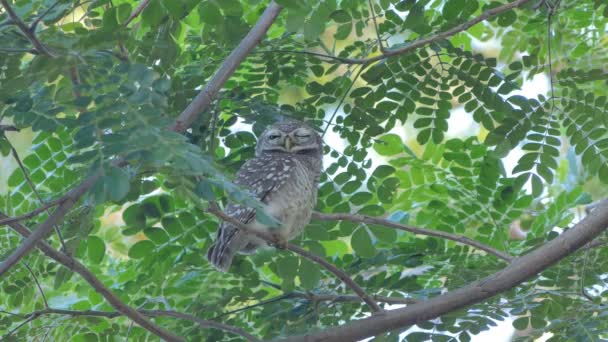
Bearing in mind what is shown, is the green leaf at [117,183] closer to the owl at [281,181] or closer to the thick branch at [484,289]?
the thick branch at [484,289]

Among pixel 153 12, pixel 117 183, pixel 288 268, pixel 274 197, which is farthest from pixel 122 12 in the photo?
pixel 274 197

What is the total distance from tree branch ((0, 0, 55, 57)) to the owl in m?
1.13

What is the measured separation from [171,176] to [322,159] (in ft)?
5.29

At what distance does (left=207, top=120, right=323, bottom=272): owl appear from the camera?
11.4 feet

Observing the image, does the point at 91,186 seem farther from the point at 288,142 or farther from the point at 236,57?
the point at 288,142

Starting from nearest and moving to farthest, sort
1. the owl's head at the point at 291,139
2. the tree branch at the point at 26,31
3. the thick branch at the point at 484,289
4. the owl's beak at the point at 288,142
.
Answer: the tree branch at the point at 26,31, the thick branch at the point at 484,289, the owl's head at the point at 291,139, the owl's beak at the point at 288,142

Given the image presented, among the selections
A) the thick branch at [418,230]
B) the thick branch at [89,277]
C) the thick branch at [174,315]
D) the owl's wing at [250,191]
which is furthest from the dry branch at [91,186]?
the thick branch at [418,230]

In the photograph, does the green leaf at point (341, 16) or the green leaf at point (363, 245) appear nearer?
the green leaf at point (341, 16)

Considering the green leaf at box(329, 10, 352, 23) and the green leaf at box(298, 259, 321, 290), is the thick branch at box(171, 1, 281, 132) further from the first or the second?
Answer: the green leaf at box(298, 259, 321, 290)

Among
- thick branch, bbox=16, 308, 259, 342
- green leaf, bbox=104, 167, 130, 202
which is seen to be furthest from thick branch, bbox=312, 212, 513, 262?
green leaf, bbox=104, 167, 130, 202

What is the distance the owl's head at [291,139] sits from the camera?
378 cm

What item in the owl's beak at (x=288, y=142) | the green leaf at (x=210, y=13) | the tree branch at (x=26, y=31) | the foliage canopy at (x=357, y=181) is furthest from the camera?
the owl's beak at (x=288, y=142)

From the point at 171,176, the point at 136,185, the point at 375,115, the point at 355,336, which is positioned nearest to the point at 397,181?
the point at 375,115

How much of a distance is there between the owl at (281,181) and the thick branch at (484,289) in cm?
61
